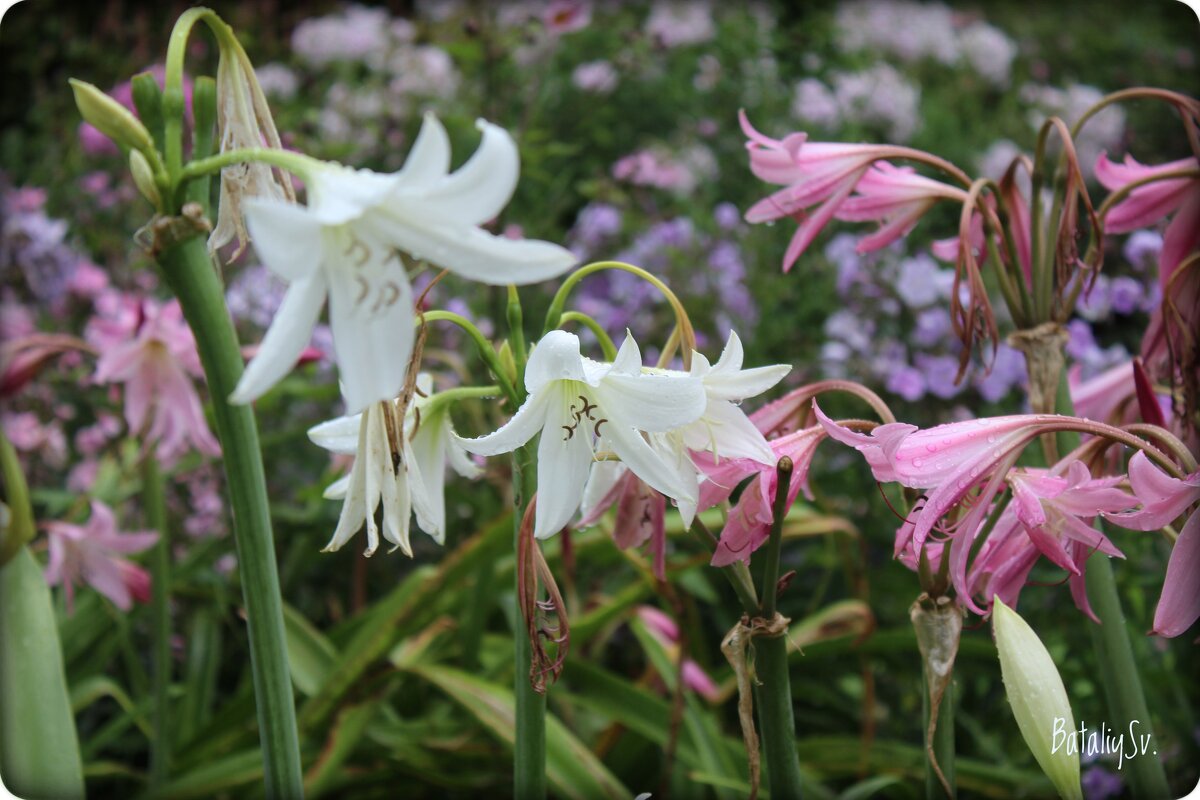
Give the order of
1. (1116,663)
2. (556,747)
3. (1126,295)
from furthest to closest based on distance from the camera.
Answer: (1126,295) < (556,747) < (1116,663)

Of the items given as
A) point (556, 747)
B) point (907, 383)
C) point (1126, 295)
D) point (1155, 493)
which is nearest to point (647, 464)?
point (1155, 493)

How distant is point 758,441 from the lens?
0.76 m

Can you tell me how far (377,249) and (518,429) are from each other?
19 centimetres

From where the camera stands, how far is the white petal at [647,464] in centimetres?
72

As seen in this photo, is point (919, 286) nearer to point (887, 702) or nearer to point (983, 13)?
point (887, 702)

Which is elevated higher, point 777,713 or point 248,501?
point 248,501

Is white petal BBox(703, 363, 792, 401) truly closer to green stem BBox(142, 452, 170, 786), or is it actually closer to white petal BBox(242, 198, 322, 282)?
white petal BBox(242, 198, 322, 282)

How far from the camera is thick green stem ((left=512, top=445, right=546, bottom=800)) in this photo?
0.80m

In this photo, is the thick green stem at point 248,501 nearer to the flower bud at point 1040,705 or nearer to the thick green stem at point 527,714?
the thick green stem at point 527,714

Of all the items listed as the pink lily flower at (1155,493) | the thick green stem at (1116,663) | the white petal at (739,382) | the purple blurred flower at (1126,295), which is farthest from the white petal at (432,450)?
the purple blurred flower at (1126,295)

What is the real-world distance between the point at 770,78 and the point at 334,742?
8.46 ft

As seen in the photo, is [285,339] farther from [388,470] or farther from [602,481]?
[602,481]

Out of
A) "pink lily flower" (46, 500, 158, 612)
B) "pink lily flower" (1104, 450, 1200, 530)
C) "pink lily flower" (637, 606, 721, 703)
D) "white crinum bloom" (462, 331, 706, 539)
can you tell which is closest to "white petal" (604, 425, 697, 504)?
"white crinum bloom" (462, 331, 706, 539)

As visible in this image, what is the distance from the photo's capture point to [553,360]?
70 centimetres
